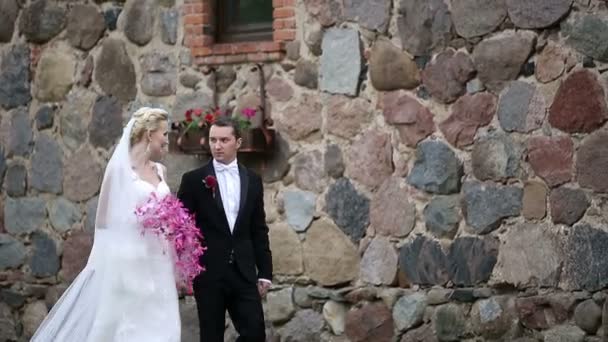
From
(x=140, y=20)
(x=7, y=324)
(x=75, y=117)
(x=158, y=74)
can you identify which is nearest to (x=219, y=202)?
(x=158, y=74)

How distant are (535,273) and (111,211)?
304cm

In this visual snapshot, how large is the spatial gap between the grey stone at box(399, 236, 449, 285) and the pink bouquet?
216 centimetres

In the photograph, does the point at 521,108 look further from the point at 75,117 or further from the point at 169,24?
the point at 75,117

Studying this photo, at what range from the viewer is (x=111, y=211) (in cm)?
1016

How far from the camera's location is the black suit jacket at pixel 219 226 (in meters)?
10.5

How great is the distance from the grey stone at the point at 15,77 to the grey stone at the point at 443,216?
13.4ft

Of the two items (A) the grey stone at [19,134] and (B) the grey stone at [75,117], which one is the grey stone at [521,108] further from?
(A) the grey stone at [19,134]

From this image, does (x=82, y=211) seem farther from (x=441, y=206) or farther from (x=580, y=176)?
(x=580, y=176)

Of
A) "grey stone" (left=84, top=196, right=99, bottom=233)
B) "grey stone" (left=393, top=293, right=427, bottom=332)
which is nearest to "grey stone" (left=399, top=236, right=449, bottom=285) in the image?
"grey stone" (left=393, top=293, right=427, bottom=332)

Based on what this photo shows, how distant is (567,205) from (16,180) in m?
5.28

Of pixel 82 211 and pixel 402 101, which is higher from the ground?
pixel 402 101

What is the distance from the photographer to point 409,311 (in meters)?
12.0

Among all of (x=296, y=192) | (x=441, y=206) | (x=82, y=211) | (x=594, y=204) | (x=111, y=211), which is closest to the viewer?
(x=111, y=211)

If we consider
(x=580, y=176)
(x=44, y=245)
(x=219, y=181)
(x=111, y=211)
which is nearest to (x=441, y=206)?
(x=580, y=176)
